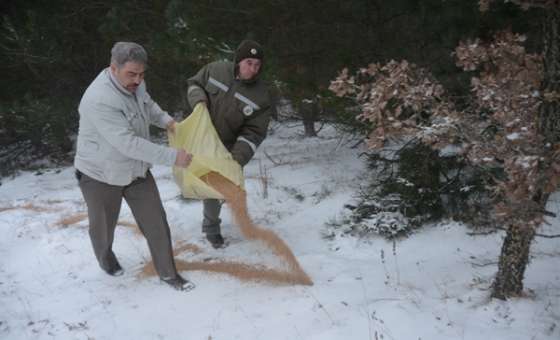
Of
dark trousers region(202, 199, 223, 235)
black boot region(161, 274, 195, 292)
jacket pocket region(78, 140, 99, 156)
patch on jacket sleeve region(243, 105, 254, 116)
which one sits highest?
patch on jacket sleeve region(243, 105, 254, 116)

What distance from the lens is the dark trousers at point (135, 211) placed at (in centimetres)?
326

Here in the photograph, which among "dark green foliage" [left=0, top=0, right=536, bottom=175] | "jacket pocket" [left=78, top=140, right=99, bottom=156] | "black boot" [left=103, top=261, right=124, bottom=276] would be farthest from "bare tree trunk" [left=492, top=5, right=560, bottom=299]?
"black boot" [left=103, top=261, right=124, bottom=276]

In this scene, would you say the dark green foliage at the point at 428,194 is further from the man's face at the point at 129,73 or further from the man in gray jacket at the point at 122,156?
the man's face at the point at 129,73

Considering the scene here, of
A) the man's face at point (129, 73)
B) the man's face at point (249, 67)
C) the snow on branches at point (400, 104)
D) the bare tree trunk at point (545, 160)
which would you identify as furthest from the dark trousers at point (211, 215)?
the bare tree trunk at point (545, 160)

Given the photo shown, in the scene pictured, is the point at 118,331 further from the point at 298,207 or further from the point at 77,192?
the point at 77,192

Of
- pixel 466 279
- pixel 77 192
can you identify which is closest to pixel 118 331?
pixel 466 279

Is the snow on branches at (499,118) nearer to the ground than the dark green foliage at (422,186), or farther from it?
farther from it

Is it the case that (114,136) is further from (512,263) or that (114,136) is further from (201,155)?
(512,263)

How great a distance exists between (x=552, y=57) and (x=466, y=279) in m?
1.74

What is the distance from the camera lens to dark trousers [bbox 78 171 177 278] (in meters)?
3.26

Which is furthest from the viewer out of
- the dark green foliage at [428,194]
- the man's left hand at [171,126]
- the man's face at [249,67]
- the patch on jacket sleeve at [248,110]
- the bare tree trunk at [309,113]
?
the bare tree trunk at [309,113]

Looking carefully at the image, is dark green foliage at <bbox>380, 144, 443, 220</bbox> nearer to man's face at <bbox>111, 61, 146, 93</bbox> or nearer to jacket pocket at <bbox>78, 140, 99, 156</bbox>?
man's face at <bbox>111, 61, 146, 93</bbox>

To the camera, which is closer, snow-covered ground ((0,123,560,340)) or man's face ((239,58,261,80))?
snow-covered ground ((0,123,560,340))

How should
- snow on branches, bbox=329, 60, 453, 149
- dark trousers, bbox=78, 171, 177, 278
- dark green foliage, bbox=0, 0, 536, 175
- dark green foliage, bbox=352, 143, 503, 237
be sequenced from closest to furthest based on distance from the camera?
snow on branches, bbox=329, 60, 453, 149, dark trousers, bbox=78, 171, 177, 278, dark green foliage, bbox=0, 0, 536, 175, dark green foliage, bbox=352, 143, 503, 237
